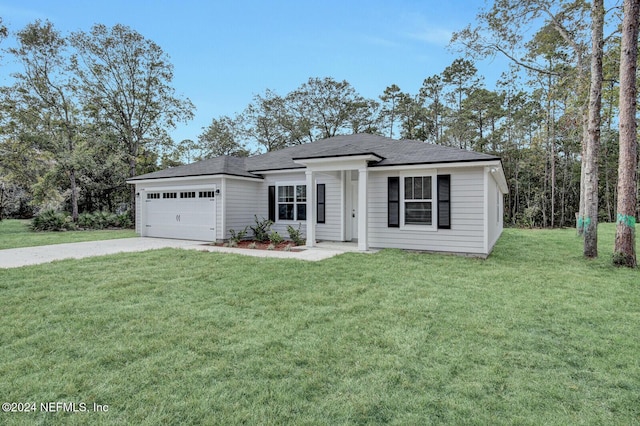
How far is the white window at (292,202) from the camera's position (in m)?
10.9

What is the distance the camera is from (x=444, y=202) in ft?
27.1

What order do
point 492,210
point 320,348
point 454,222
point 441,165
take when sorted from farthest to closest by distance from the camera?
point 492,210
point 454,222
point 441,165
point 320,348

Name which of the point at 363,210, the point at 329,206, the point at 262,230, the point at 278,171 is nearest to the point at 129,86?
the point at 278,171

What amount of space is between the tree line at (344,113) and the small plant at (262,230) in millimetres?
8107

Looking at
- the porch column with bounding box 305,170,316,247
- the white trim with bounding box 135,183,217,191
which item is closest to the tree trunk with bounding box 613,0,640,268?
the porch column with bounding box 305,170,316,247

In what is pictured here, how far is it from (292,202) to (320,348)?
324 inches

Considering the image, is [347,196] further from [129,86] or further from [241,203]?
[129,86]

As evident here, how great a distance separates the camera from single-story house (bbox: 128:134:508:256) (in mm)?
8141

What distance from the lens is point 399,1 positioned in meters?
10.0

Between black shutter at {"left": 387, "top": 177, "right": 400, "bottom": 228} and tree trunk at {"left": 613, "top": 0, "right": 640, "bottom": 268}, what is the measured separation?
182 inches

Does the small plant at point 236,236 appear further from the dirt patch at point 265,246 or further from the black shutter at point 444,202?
the black shutter at point 444,202

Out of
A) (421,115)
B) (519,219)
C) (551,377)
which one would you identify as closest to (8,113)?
(551,377)

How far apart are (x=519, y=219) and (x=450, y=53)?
1488 centimetres

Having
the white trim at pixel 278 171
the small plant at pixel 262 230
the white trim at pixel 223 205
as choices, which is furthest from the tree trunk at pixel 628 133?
the white trim at pixel 223 205
